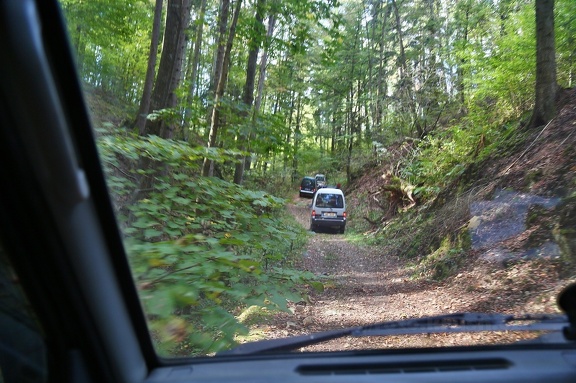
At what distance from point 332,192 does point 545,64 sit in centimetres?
993

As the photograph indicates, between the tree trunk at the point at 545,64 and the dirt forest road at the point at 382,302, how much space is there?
15.2ft

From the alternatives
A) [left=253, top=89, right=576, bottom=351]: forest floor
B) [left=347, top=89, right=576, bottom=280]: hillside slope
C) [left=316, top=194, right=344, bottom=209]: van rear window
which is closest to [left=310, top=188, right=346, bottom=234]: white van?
[left=316, top=194, right=344, bottom=209]: van rear window

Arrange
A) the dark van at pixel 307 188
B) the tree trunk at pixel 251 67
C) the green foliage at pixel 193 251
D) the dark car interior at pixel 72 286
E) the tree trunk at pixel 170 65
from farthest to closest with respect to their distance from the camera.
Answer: the dark van at pixel 307 188
the tree trunk at pixel 170 65
the tree trunk at pixel 251 67
the green foliage at pixel 193 251
the dark car interior at pixel 72 286

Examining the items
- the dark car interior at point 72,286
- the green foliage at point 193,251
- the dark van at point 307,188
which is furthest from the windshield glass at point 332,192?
the dark van at point 307,188

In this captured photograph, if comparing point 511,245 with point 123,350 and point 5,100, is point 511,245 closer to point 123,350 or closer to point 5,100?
point 123,350

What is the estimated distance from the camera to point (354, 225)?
2197 cm

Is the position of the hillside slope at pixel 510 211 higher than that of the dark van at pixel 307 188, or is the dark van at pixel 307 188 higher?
the dark van at pixel 307 188

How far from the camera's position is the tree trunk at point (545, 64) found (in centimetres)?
990

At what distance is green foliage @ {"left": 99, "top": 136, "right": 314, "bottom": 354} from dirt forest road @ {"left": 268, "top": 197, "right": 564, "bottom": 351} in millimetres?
965

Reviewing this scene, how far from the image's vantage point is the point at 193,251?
3.81 metres

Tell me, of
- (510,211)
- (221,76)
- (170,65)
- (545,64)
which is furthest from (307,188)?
(170,65)

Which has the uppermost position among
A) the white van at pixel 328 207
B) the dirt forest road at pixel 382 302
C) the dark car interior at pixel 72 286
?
the white van at pixel 328 207

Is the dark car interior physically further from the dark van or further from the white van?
the dark van

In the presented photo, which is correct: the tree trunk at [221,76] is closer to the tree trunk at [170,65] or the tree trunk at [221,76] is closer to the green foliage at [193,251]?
the tree trunk at [170,65]
